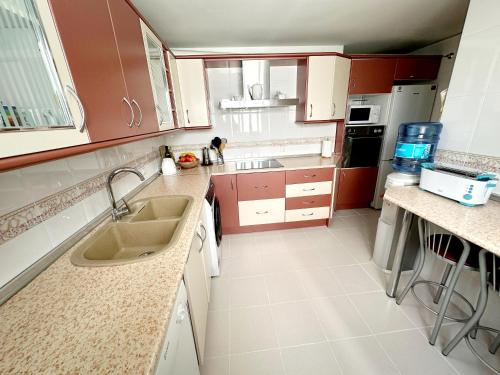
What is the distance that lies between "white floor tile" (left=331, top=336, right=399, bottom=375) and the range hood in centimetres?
209

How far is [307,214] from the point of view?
245 cm

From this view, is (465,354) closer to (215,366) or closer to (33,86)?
(215,366)

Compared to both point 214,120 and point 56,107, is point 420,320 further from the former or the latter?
point 214,120

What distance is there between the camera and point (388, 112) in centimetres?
252

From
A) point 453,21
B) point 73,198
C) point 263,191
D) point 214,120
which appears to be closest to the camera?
point 73,198

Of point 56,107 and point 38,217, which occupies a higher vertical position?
point 56,107

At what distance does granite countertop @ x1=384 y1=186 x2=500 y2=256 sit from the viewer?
0.87 meters

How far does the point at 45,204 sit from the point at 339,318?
182cm

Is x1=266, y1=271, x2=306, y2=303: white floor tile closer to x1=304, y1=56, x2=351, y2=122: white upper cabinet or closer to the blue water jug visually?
the blue water jug

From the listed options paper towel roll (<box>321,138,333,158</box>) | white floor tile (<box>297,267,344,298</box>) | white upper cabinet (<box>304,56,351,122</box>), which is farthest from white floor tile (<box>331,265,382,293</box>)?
white upper cabinet (<box>304,56,351,122</box>)

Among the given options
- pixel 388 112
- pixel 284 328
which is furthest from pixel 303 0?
pixel 284 328

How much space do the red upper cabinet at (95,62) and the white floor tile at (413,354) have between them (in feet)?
6.26

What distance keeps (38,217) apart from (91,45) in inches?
27.6

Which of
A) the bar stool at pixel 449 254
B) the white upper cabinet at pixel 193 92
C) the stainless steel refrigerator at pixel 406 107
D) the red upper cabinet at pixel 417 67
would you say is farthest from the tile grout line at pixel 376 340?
the red upper cabinet at pixel 417 67
